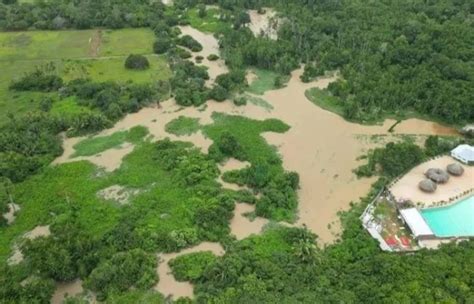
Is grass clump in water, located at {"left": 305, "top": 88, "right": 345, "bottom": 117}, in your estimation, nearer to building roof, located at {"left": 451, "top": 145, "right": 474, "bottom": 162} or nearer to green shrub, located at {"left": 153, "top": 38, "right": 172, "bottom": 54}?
building roof, located at {"left": 451, "top": 145, "right": 474, "bottom": 162}

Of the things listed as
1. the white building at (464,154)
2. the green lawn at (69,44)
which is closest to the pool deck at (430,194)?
the white building at (464,154)

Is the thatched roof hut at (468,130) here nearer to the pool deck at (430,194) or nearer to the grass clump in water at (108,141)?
the pool deck at (430,194)

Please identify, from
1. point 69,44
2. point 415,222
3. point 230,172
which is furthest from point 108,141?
point 415,222

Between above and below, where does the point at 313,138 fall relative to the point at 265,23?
below

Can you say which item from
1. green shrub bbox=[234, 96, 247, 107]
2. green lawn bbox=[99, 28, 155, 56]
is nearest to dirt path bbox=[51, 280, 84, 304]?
green shrub bbox=[234, 96, 247, 107]

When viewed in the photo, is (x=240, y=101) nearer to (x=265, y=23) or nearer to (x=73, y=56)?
(x=265, y=23)

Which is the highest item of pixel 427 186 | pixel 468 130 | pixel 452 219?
pixel 468 130

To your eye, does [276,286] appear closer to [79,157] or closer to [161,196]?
[161,196]
